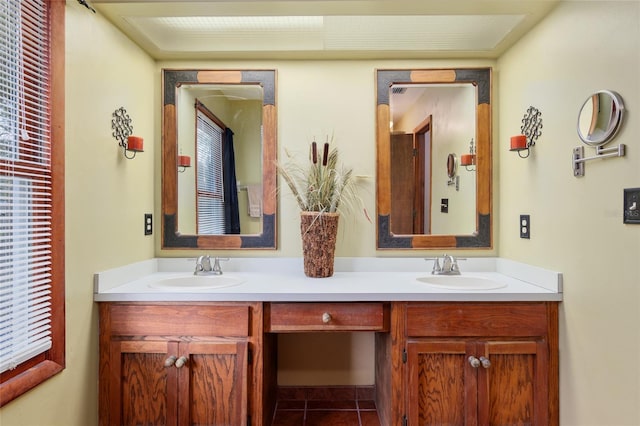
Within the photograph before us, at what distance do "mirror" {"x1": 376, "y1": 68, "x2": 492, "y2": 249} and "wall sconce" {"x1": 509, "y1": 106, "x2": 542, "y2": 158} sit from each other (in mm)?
306

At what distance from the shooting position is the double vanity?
1.49m

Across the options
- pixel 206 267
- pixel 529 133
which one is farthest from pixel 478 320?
pixel 206 267

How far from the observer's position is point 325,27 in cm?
175

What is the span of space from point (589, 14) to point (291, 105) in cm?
143

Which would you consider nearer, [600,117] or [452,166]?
[600,117]

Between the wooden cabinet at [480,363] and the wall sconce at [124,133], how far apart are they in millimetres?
1531

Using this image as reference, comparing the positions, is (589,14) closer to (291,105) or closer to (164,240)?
(291,105)

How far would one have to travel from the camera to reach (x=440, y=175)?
203cm

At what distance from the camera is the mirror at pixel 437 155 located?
6.64ft

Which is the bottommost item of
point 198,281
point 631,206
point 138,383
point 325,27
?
point 138,383

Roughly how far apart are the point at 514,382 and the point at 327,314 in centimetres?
88

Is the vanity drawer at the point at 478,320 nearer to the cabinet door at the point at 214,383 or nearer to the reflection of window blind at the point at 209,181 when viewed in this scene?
the cabinet door at the point at 214,383

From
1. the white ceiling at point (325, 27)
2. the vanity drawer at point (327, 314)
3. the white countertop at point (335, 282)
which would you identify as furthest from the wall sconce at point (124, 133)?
the vanity drawer at point (327, 314)

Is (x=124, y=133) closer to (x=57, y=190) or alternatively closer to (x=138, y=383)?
(x=57, y=190)
